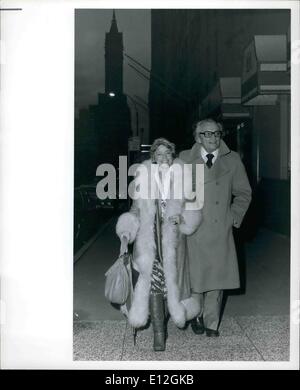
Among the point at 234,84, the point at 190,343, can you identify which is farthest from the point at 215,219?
the point at 234,84

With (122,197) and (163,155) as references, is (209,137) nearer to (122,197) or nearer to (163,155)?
(163,155)

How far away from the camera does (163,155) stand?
4742mm

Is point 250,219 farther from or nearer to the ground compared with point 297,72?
nearer to the ground

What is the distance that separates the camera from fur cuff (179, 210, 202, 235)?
4832mm

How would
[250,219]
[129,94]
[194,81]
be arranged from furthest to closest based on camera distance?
1. [250,219]
2. [194,81]
3. [129,94]

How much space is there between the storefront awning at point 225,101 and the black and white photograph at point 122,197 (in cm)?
179

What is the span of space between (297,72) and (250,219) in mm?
6427

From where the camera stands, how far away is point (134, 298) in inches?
189

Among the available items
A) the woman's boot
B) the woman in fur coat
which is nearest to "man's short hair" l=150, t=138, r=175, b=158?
the woman in fur coat

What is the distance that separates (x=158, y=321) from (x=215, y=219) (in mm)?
1048

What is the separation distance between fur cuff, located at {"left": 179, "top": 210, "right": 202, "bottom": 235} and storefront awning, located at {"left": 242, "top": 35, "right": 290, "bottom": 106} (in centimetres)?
205

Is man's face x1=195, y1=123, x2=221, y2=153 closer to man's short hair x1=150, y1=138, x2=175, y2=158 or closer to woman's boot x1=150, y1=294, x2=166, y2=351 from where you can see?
man's short hair x1=150, y1=138, x2=175, y2=158

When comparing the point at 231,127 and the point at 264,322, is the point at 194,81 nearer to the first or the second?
the point at 231,127
